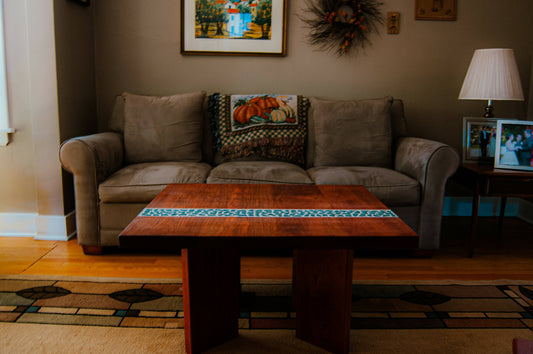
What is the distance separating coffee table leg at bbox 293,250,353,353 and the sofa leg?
4.52 ft

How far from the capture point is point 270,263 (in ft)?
7.98

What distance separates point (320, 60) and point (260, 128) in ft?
2.72

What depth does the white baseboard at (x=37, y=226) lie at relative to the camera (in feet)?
9.11

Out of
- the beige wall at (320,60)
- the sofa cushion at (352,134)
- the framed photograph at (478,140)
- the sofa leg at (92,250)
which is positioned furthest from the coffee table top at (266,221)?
the beige wall at (320,60)

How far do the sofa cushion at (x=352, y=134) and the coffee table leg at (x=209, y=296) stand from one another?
1.47 meters

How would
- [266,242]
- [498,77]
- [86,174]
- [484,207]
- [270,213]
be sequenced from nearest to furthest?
[266,242]
[270,213]
[86,174]
[498,77]
[484,207]

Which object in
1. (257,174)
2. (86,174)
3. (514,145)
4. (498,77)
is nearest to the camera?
(86,174)

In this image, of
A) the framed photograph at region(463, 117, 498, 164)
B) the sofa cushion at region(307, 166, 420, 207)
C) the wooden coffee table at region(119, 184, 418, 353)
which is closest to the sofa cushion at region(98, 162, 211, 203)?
the wooden coffee table at region(119, 184, 418, 353)

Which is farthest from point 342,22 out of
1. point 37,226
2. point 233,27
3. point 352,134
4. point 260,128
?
point 37,226

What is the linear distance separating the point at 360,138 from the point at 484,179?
0.81m

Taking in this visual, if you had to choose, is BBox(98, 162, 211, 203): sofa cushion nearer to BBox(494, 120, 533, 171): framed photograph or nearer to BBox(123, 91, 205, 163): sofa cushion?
BBox(123, 91, 205, 163): sofa cushion

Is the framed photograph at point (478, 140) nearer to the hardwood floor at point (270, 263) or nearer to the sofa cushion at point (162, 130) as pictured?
the hardwood floor at point (270, 263)

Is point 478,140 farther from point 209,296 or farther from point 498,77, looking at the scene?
point 209,296

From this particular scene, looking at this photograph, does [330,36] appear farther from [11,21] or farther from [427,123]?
[11,21]
